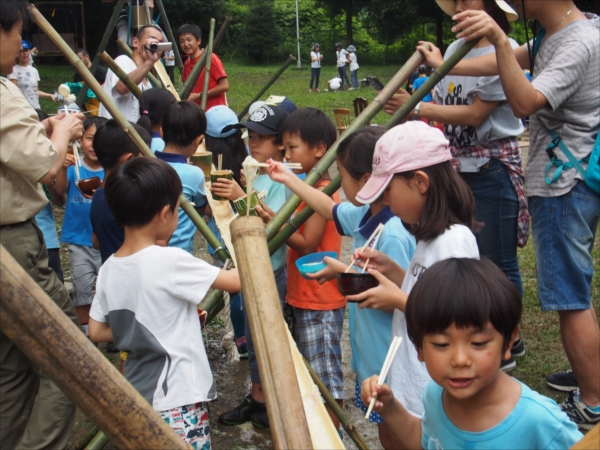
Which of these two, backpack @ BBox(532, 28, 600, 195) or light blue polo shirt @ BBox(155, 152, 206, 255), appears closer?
backpack @ BBox(532, 28, 600, 195)

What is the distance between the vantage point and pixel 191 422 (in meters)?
2.81

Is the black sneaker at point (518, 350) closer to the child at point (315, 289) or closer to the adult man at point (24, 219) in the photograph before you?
the child at point (315, 289)

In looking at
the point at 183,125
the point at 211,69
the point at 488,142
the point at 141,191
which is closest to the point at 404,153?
the point at 141,191

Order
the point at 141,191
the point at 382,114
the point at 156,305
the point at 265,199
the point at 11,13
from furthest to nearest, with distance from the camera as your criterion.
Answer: the point at 382,114
the point at 265,199
the point at 11,13
the point at 141,191
the point at 156,305

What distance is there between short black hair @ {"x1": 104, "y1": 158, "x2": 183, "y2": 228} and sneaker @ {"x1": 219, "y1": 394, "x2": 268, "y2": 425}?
152 cm

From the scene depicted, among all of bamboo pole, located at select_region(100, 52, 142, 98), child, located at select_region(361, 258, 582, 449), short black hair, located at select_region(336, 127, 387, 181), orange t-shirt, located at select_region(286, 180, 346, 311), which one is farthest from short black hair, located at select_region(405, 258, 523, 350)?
bamboo pole, located at select_region(100, 52, 142, 98)

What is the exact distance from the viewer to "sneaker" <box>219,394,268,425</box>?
157 inches

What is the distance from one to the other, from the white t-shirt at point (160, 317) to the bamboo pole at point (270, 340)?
974 millimetres

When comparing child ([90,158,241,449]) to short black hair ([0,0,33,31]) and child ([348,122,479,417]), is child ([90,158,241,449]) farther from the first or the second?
short black hair ([0,0,33,31])

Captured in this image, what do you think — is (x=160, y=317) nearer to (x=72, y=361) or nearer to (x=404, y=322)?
(x=404, y=322)

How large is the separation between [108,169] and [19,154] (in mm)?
1270

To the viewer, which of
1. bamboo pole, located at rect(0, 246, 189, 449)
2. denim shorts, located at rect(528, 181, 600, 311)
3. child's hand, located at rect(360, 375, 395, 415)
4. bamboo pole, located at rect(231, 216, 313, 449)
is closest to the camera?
bamboo pole, located at rect(0, 246, 189, 449)

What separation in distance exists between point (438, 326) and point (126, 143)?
270cm

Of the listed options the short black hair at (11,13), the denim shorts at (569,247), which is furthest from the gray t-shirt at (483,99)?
the short black hair at (11,13)
